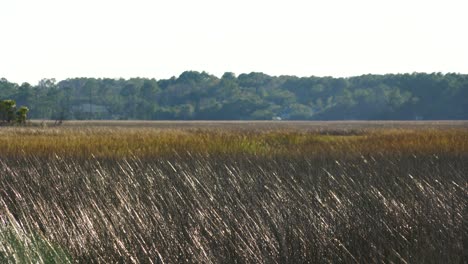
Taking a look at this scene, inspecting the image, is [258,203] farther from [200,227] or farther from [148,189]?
[148,189]

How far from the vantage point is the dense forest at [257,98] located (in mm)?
117125

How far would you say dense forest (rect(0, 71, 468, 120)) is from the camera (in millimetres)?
117125

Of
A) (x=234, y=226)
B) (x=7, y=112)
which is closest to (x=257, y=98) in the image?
(x=7, y=112)

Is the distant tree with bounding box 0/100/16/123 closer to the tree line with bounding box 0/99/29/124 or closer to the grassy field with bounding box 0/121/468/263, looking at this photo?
the tree line with bounding box 0/99/29/124

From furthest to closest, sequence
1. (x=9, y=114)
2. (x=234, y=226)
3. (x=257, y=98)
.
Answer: (x=257, y=98) → (x=9, y=114) → (x=234, y=226)

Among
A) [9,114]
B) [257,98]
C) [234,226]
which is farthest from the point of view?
[257,98]

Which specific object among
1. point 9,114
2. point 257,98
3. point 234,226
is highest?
point 234,226

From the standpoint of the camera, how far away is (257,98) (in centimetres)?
13888

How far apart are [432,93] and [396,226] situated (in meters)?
118

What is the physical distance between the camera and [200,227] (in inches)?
278

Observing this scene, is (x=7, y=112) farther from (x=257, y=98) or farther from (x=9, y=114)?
(x=257, y=98)

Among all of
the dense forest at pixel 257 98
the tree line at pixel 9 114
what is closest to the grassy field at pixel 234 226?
the tree line at pixel 9 114

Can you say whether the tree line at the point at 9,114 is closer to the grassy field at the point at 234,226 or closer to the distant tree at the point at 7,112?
the distant tree at the point at 7,112

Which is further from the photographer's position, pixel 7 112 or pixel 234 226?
pixel 7 112
